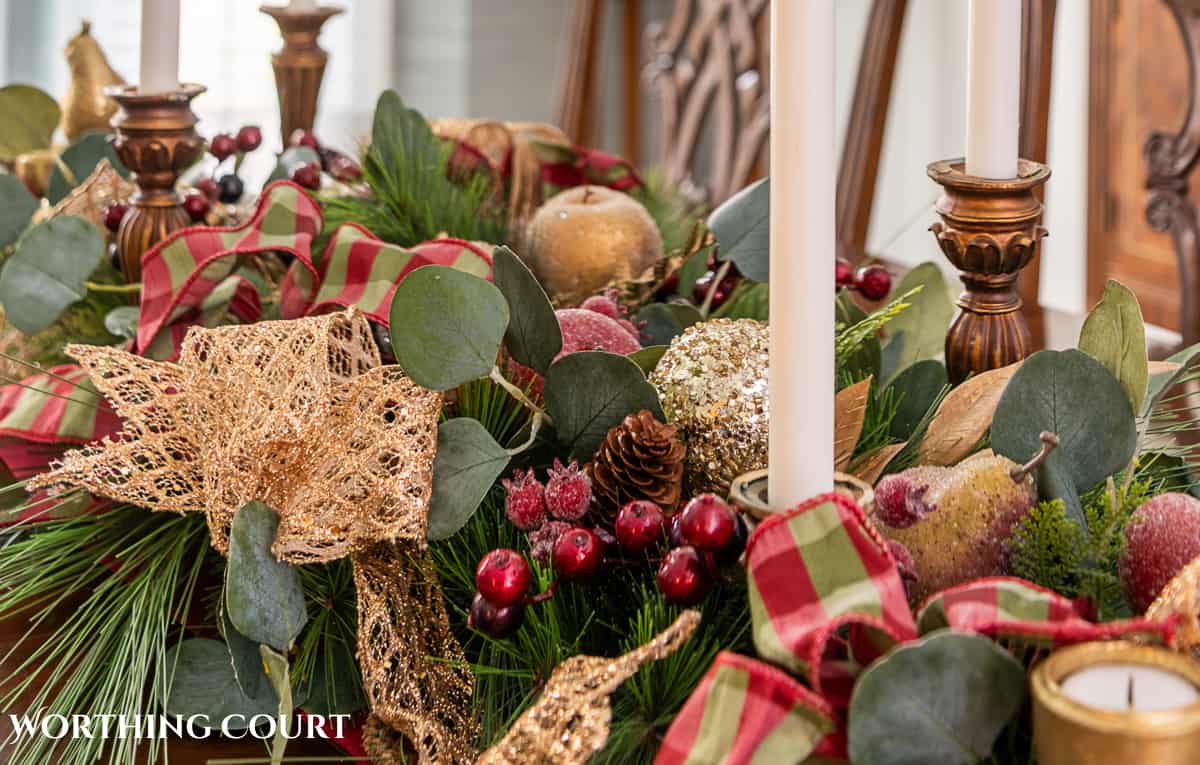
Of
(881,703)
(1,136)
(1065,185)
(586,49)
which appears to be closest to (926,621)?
(881,703)

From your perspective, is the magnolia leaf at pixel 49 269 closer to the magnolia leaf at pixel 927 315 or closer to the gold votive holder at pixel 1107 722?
the magnolia leaf at pixel 927 315

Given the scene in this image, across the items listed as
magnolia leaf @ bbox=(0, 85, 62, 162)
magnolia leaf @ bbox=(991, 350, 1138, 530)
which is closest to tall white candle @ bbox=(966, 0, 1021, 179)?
magnolia leaf @ bbox=(991, 350, 1138, 530)

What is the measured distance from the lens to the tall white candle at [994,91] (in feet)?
1.55

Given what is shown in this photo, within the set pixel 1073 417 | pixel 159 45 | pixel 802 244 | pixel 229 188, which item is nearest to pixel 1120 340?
pixel 1073 417

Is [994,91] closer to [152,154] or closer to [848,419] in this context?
[848,419]

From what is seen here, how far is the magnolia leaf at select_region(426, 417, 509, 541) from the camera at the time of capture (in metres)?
0.41

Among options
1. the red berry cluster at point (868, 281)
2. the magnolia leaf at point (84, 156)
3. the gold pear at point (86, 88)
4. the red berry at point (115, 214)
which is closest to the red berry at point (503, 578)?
the red berry cluster at point (868, 281)

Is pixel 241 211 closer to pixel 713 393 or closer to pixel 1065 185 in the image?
Answer: pixel 713 393

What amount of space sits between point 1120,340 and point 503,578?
0.21 metres

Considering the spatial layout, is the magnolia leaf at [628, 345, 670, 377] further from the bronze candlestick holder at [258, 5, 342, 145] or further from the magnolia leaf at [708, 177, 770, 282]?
the bronze candlestick holder at [258, 5, 342, 145]

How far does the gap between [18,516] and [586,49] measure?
1.61 metres

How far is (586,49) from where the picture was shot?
6.64 ft

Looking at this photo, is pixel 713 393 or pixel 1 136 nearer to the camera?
pixel 713 393

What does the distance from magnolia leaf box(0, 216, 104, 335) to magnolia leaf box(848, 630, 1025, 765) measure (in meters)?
0.47
